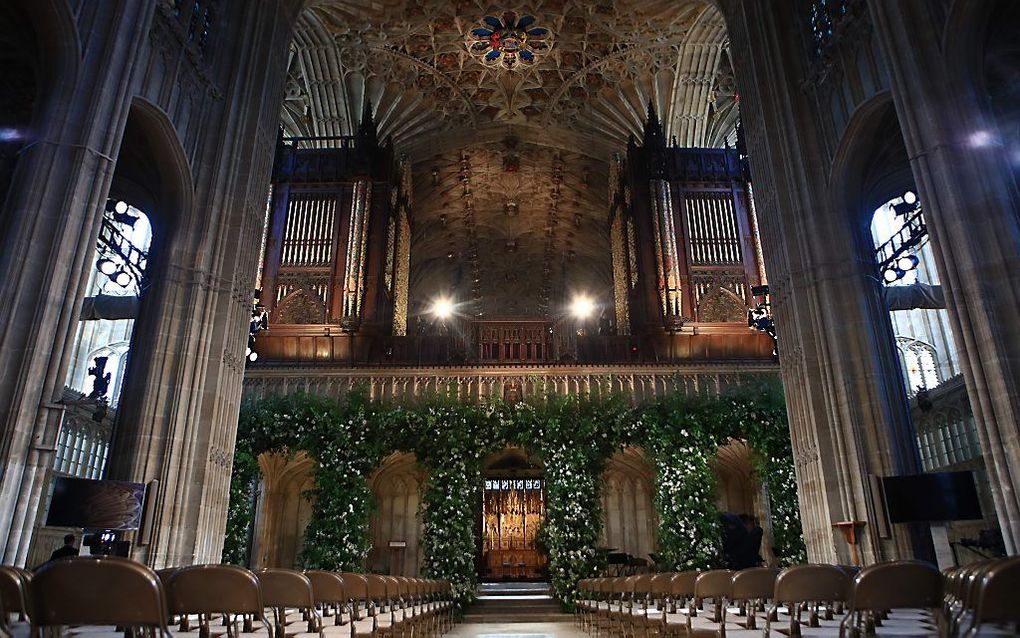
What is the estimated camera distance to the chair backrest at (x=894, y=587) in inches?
112

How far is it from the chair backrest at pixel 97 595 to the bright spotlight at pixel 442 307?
28705 millimetres

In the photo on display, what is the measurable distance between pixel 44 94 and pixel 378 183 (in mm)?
12152

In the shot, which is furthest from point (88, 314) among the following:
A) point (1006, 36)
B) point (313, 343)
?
point (1006, 36)

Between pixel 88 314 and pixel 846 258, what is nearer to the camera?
pixel 846 258

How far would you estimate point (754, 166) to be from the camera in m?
11.1

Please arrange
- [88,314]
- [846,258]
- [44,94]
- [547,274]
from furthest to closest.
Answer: [547,274], [88,314], [846,258], [44,94]

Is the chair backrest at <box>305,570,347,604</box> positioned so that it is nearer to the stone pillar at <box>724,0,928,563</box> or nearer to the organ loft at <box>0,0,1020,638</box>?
the organ loft at <box>0,0,1020,638</box>

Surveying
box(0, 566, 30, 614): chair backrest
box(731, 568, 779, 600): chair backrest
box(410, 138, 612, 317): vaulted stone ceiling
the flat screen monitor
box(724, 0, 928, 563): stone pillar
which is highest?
box(410, 138, 612, 317): vaulted stone ceiling

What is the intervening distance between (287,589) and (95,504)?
4521 mm

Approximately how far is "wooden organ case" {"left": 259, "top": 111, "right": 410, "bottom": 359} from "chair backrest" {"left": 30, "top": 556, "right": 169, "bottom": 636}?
1400 centimetres

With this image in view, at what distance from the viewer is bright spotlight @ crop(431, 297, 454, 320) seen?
31.5 metres

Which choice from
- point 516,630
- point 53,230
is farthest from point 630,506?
point 53,230

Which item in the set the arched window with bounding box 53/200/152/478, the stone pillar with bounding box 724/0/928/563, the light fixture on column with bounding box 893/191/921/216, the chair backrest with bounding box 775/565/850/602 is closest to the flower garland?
the stone pillar with bounding box 724/0/928/563

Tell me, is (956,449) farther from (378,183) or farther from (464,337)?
(378,183)
